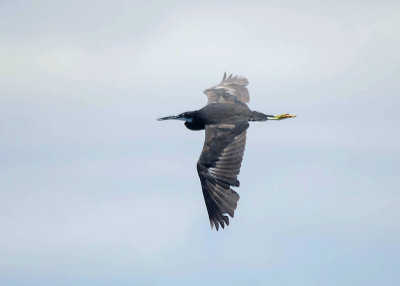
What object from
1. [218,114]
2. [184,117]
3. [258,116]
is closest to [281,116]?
[258,116]

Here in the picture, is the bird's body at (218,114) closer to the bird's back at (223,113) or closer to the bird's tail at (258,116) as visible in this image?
the bird's back at (223,113)

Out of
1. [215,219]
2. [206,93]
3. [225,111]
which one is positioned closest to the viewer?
[215,219]

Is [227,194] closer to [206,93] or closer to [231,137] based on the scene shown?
[231,137]

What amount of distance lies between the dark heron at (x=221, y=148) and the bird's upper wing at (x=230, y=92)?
20.1 inches

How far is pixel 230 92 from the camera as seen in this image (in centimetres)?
3888

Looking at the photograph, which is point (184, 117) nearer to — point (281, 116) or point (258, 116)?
point (258, 116)

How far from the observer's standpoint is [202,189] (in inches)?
1305

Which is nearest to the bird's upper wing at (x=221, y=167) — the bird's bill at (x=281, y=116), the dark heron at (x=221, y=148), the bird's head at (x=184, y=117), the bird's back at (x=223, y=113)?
the dark heron at (x=221, y=148)

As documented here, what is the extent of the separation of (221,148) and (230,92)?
216 inches

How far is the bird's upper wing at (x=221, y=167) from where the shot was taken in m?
32.7

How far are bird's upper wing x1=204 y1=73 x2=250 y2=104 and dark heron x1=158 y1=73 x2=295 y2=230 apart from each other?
512mm

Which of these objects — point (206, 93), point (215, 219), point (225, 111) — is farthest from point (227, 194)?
point (206, 93)

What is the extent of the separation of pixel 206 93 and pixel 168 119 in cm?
290

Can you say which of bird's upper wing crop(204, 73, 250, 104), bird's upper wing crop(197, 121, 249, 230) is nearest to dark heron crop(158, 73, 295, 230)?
bird's upper wing crop(197, 121, 249, 230)
